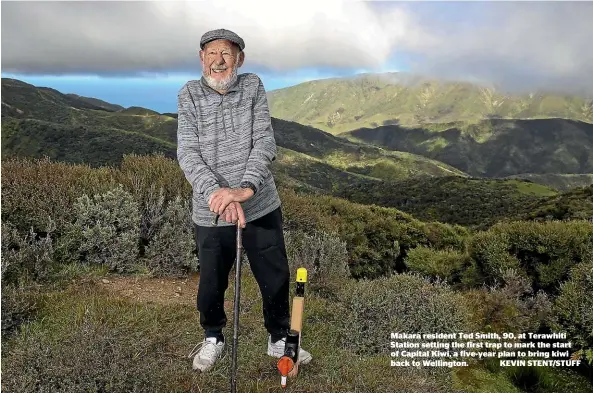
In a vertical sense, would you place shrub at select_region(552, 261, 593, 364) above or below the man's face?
below

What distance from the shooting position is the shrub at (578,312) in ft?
15.5

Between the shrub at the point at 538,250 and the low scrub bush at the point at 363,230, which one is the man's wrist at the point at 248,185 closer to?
the low scrub bush at the point at 363,230

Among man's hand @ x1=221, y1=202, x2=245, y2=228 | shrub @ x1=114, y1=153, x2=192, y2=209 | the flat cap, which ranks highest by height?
the flat cap

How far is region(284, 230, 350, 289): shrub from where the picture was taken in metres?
7.28

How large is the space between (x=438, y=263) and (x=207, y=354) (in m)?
10.5

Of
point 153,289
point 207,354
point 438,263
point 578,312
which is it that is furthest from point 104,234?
point 438,263

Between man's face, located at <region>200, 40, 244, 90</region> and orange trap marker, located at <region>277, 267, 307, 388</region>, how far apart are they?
144 cm

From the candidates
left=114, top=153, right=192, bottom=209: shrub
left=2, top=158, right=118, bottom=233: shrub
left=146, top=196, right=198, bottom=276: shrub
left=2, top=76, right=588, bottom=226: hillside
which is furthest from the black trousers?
left=2, top=76, right=588, bottom=226: hillside

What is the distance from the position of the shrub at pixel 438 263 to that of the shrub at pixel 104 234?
6.75 meters

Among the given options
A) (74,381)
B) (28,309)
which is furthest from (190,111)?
(28,309)

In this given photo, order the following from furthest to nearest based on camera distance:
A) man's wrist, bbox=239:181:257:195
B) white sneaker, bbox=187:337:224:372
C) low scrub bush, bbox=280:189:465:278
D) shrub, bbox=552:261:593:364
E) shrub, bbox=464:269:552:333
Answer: low scrub bush, bbox=280:189:465:278 < shrub, bbox=464:269:552:333 < shrub, bbox=552:261:593:364 < white sneaker, bbox=187:337:224:372 < man's wrist, bbox=239:181:257:195

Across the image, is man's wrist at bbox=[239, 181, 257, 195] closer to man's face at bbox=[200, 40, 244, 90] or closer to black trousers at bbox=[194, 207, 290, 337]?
black trousers at bbox=[194, 207, 290, 337]

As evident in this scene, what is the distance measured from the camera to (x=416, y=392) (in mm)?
3529

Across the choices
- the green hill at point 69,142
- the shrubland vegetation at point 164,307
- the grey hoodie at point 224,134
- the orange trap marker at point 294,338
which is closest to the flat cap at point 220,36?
the grey hoodie at point 224,134
